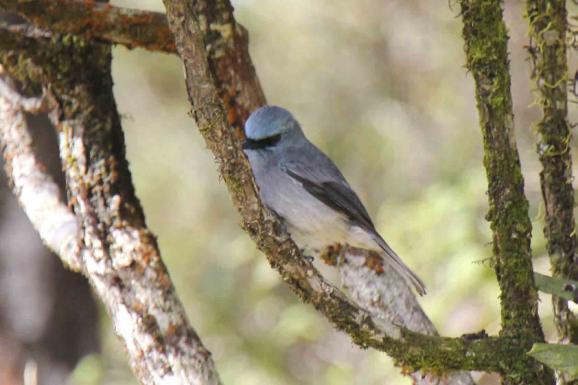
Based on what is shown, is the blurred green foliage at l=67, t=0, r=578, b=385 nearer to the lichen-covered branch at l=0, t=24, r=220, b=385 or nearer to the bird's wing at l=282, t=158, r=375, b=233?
the bird's wing at l=282, t=158, r=375, b=233

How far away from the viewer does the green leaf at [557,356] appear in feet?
9.18

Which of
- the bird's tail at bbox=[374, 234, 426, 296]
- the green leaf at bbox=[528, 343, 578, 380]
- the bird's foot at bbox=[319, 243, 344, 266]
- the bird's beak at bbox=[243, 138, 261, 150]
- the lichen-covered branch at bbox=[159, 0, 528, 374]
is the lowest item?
the green leaf at bbox=[528, 343, 578, 380]

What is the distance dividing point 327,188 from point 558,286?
7.30 ft

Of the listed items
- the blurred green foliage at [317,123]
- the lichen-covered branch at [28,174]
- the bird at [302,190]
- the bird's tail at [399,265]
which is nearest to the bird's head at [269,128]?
the bird at [302,190]

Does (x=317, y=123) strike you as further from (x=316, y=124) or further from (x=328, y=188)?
(x=328, y=188)

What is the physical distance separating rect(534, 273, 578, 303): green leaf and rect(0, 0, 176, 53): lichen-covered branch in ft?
7.18

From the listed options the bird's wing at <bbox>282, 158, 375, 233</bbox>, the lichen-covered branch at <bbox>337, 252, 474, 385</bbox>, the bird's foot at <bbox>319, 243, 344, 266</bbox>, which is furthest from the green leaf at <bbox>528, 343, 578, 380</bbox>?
the bird's wing at <bbox>282, 158, 375, 233</bbox>

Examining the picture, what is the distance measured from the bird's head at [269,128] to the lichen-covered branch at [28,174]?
104 cm

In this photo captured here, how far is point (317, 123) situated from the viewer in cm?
1028

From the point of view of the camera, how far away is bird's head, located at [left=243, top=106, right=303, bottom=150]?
15.2 feet

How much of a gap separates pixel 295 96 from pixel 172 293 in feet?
21.6

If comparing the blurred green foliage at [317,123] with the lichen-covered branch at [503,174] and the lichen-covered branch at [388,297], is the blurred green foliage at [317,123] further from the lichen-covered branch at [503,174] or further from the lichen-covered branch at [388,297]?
the lichen-covered branch at [503,174]

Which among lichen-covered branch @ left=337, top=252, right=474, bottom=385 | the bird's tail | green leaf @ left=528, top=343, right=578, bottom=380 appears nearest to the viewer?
green leaf @ left=528, top=343, right=578, bottom=380

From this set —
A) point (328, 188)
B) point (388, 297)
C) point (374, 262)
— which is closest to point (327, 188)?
point (328, 188)
